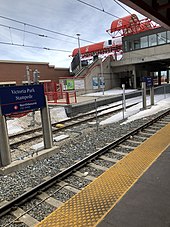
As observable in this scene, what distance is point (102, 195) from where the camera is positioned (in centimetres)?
378

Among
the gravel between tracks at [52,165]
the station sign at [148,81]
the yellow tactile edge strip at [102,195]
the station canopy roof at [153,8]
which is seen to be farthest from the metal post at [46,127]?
the station sign at [148,81]

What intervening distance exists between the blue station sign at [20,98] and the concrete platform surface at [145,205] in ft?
12.5

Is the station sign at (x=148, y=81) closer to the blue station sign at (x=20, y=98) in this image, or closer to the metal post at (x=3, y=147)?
the blue station sign at (x=20, y=98)

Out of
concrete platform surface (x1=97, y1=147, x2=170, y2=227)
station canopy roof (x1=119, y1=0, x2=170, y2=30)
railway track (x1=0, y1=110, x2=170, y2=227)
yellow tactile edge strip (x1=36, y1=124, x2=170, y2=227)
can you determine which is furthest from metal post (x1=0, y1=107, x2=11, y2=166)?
station canopy roof (x1=119, y1=0, x2=170, y2=30)

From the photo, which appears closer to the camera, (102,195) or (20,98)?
(102,195)

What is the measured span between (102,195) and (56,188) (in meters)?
1.12

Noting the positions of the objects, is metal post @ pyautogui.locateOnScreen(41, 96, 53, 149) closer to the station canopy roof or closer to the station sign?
the station canopy roof

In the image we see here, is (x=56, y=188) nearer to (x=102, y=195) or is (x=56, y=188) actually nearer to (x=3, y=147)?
(x=102, y=195)

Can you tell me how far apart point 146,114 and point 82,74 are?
63.6ft

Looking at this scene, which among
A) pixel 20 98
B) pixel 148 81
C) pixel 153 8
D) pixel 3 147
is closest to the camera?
pixel 3 147

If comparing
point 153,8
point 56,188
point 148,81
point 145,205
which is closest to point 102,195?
point 145,205

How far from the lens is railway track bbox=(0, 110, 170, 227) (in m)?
3.52

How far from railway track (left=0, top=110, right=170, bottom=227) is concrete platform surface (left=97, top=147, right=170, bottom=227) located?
3.73 feet

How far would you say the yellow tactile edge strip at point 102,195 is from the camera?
10.4ft
